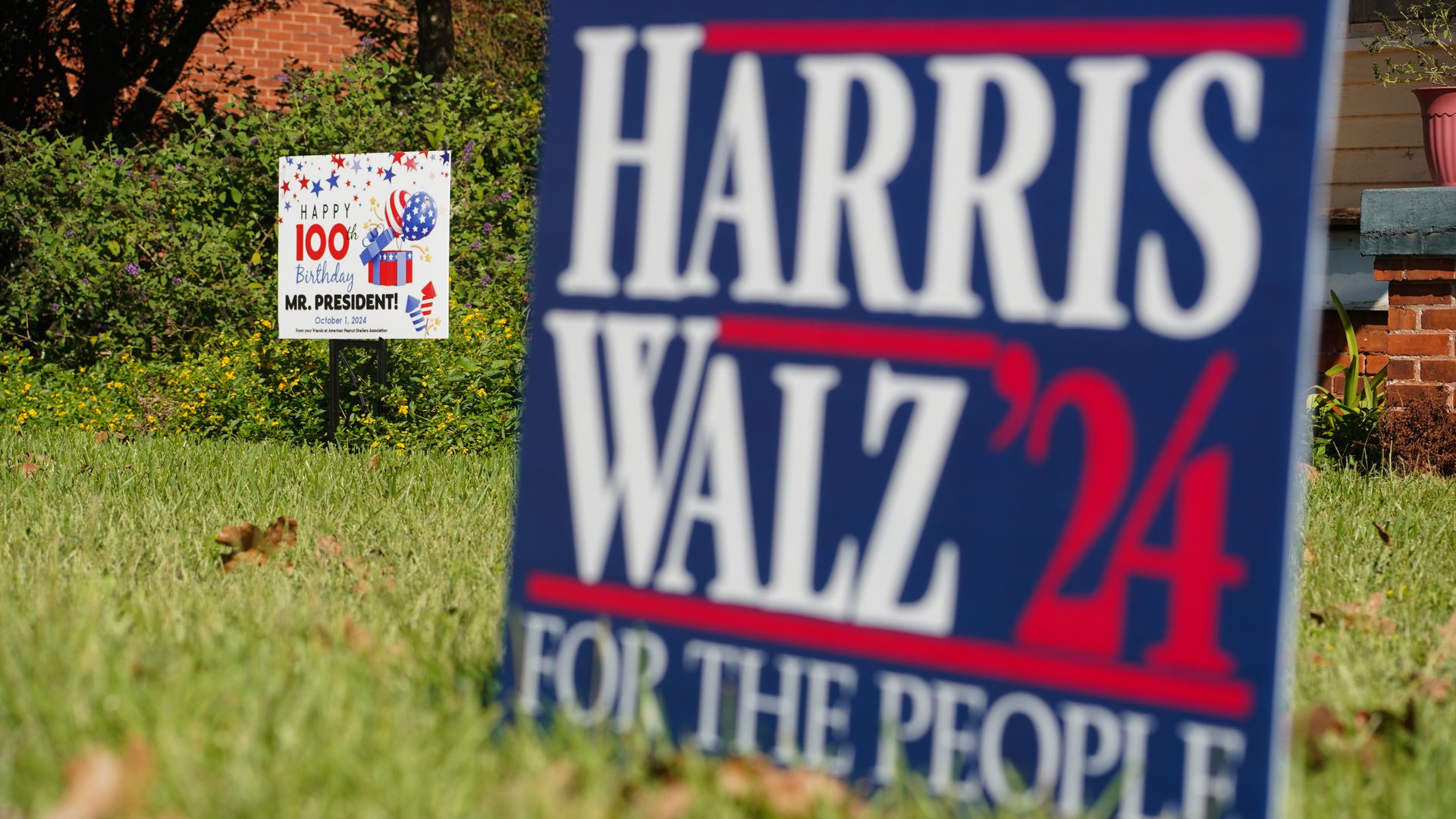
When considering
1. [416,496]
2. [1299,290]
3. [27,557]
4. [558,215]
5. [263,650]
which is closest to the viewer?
[1299,290]

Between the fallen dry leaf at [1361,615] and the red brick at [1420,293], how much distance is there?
9.98ft

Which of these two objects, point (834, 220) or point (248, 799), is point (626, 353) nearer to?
point (834, 220)

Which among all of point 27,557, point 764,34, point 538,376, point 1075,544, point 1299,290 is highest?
point 764,34

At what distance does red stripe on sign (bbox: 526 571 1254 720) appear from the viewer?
67.1 inches

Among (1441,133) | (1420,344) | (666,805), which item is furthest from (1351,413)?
(666,805)

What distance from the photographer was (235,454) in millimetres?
6160

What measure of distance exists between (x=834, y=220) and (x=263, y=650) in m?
1.21

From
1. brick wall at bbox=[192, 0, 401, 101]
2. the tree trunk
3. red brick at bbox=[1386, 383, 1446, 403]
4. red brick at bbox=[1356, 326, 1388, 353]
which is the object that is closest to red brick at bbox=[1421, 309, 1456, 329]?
red brick at bbox=[1386, 383, 1446, 403]

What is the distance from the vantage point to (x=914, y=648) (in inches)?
72.7

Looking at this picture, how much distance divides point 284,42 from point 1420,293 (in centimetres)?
1196

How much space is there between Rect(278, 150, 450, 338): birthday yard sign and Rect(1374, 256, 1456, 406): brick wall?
427cm

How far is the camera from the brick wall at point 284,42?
14.5m

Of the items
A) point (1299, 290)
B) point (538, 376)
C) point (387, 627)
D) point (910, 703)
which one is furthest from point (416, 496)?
point (1299, 290)

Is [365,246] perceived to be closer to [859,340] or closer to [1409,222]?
[1409,222]
